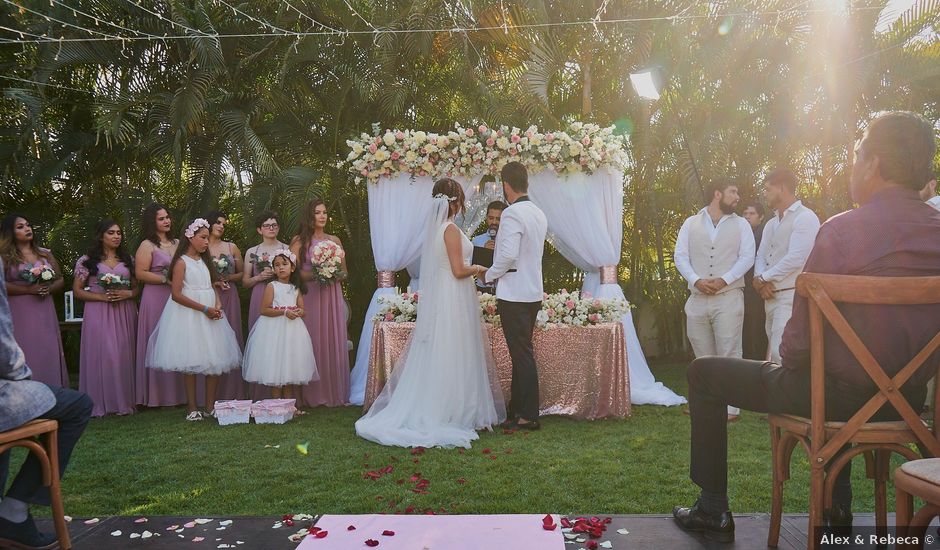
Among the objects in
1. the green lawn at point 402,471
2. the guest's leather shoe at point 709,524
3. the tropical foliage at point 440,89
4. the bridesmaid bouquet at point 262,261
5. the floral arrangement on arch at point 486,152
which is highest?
the tropical foliage at point 440,89

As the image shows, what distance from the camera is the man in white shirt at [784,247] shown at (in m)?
5.88

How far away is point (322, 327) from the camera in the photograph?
775cm

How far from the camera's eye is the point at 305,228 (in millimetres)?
7715

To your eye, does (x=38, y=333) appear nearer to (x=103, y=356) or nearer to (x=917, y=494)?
(x=103, y=356)

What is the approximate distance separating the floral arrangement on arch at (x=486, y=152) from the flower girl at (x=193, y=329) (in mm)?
1836

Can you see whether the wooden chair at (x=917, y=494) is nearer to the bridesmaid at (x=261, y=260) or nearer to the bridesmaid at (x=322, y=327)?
the bridesmaid at (x=322, y=327)

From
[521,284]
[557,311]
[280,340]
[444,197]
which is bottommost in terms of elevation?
[280,340]

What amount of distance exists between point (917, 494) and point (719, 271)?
420 cm

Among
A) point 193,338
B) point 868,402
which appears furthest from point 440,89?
point 868,402

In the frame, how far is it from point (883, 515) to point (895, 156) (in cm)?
142

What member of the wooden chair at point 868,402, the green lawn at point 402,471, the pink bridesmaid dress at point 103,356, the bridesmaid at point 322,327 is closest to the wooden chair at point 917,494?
the wooden chair at point 868,402

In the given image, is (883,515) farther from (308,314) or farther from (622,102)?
(622,102)

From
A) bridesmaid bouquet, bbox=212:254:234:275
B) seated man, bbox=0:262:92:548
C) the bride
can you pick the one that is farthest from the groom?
seated man, bbox=0:262:92:548

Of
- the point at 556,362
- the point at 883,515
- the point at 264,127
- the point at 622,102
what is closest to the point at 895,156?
the point at 883,515
